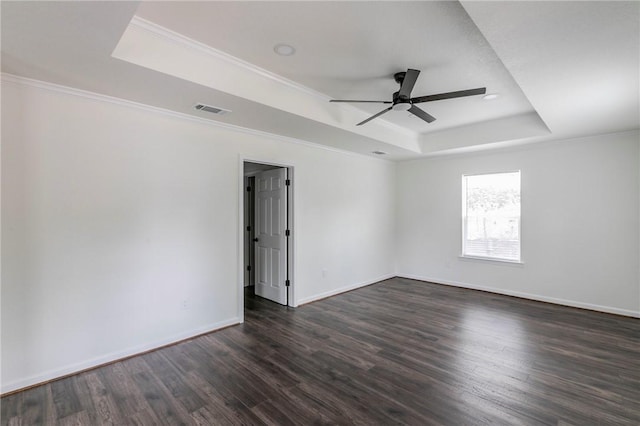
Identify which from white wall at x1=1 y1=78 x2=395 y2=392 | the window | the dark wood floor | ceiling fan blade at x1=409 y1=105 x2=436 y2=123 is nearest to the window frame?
the window

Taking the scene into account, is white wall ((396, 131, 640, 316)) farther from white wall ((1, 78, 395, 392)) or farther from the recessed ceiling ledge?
white wall ((1, 78, 395, 392))

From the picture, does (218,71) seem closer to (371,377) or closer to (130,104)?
(130,104)

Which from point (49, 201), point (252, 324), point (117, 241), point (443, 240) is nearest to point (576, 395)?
point (252, 324)

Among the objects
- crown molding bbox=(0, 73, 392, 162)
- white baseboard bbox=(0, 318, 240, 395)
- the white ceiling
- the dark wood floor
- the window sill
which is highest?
the white ceiling

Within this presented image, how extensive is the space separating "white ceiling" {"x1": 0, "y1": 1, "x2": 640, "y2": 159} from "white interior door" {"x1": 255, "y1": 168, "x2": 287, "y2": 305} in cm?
126

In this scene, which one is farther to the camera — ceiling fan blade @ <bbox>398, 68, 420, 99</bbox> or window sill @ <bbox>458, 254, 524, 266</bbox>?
window sill @ <bbox>458, 254, 524, 266</bbox>

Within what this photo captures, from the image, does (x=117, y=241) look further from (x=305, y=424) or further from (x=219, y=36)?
(x=305, y=424)

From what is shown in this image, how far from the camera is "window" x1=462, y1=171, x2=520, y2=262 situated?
17.5 feet

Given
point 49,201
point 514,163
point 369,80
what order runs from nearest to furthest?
point 49,201, point 369,80, point 514,163

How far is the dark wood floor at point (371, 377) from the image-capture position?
2.20 metres

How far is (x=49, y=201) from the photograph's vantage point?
2.66 m

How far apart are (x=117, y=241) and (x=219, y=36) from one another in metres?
2.20

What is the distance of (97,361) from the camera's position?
287cm

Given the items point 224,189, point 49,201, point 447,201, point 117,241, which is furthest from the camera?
point 447,201
